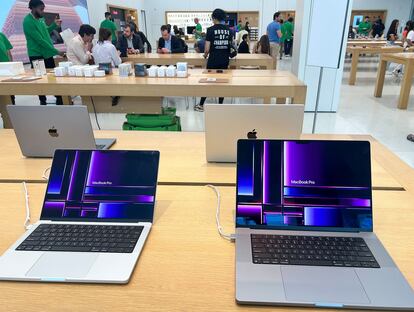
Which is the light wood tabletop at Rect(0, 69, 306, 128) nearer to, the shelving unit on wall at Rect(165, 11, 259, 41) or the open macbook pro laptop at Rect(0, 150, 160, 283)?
the open macbook pro laptop at Rect(0, 150, 160, 283)

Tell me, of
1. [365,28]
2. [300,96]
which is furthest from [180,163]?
[365,28]

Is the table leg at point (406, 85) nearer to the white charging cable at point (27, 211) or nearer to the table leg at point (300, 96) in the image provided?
the table leg at point (300, 96)

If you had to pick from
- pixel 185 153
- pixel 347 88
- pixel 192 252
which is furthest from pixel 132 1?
pixel 192 252

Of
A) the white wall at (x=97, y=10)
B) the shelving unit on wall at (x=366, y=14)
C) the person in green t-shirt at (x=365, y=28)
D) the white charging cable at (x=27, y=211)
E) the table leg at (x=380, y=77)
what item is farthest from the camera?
the shelving unit on wall at (x=366, y=14)

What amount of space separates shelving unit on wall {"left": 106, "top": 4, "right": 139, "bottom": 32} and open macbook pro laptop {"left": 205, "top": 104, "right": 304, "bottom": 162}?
8.98 meters

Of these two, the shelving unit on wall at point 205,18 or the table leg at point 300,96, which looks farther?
the shelving unit on wall at point 205,18

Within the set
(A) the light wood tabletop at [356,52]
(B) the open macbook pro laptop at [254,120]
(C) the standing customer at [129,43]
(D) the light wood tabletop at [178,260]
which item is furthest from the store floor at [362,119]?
(D) the light wood tabletop at [178,260]

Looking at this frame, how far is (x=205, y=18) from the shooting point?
1241 centimetres

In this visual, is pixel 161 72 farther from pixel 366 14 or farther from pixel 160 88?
pixel 366 14

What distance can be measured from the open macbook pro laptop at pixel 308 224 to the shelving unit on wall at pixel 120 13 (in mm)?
9365

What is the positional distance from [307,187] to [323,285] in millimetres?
294

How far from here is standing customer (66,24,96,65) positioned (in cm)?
442

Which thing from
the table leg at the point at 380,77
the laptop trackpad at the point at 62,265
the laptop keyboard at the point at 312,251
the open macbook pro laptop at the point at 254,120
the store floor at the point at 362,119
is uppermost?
the open macbook pro laptop at the point at 254,120

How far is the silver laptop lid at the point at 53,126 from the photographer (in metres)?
1.28
